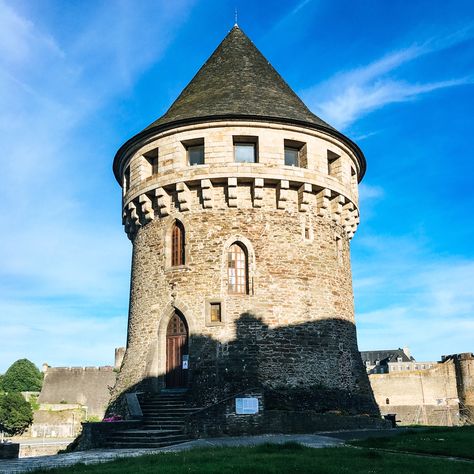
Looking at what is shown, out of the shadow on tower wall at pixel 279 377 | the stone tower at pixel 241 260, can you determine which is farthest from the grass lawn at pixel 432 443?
the stone tower at pixel 241 260

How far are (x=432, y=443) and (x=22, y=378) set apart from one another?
85.5 metres

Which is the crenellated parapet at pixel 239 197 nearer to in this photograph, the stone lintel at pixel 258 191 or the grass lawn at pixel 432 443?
the stone lintel at pixel 258 191

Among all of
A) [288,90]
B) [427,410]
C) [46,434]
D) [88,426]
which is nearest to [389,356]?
[427,410]

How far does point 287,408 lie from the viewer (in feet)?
56.1

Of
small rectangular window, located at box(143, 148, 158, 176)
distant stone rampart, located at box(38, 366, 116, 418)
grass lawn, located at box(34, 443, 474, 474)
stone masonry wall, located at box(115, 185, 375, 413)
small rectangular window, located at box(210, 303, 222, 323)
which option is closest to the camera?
grass lawn, located at box(34, 443, 474, 474)

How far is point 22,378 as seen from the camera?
88.2m

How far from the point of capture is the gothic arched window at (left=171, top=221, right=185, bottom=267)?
1934 centimetres

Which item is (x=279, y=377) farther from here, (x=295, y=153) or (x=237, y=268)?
(x=295, y=153)

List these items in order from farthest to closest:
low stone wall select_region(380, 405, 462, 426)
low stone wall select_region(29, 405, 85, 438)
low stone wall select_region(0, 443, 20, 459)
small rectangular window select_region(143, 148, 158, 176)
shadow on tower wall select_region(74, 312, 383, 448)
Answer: low stone wall select_region(29, 405, 85, 438)
low stone wall select_region(380, 405, 462, 426)
small rectangular window select_region(143, 148, 158, 176)
shadow on tower wall select_region(74, 312, 383, 448)
low stone wall select_region(0, 443, 20, 459)

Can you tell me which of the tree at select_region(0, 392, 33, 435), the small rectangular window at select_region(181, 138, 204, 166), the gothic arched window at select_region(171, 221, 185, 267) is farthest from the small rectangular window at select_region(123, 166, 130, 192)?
the tree at select_region(0, 392, 33, 435)

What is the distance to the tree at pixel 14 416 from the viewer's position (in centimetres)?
4412

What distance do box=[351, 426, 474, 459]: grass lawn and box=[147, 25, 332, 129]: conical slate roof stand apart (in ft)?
34.3

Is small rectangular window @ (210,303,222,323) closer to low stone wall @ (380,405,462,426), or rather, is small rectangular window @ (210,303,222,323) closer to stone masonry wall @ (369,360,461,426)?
low stone wall @ (380,405,462,426)

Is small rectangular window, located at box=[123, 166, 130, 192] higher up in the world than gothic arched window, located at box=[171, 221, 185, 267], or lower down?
higher up
